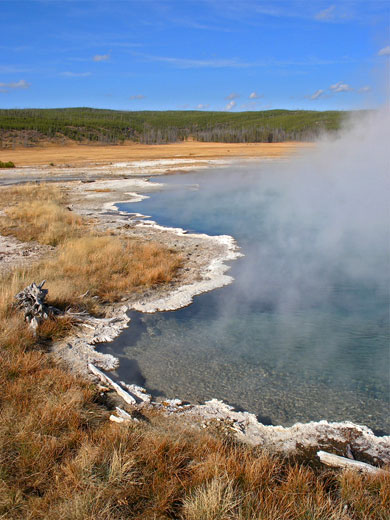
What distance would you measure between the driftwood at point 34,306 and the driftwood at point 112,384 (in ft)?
4.04

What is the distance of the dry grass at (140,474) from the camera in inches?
114

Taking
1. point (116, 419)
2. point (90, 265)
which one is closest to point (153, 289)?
point (90, 265)

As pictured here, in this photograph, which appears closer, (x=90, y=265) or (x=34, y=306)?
(x=34, y=306)

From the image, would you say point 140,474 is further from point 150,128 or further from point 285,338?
point 150,128

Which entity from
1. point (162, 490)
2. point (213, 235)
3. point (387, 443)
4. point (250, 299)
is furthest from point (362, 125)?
point (162, 490)

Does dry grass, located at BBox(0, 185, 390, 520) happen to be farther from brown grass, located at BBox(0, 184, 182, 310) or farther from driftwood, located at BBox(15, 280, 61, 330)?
brown grass, located at BBox(0, 184, 182, 310)

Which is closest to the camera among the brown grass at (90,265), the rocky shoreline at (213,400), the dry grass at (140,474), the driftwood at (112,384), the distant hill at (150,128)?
the dry grass at (140,474)

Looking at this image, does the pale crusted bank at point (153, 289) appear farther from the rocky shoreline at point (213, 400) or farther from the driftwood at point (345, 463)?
the driftwood at point (345, 463)

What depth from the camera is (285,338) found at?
20.1 ft

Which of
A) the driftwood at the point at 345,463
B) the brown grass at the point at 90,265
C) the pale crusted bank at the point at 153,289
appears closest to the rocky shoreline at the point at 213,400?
the pale crusted bank at the point at 153,289

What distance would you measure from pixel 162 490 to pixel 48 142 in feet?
227

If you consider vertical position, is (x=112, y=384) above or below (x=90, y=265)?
below

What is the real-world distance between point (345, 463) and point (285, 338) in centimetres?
256

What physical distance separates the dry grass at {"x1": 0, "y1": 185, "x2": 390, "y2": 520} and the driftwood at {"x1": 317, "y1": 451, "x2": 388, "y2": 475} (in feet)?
0.54
